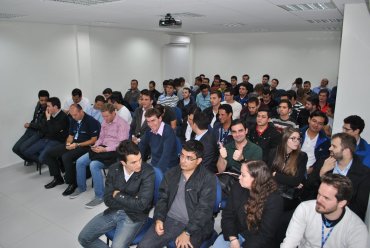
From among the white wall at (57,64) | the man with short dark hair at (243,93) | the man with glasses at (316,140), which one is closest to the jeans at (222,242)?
the man with glasses at (316,140)

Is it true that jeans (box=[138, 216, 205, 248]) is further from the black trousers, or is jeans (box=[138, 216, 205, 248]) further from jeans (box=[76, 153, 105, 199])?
the black trousers

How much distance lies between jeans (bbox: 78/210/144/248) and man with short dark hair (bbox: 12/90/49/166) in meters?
3.34

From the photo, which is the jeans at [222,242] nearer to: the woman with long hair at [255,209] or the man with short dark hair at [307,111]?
the woman with long hair at [255,209]

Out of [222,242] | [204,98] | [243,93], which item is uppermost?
[243,93]

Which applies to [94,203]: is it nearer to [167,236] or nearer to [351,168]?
[167,236]

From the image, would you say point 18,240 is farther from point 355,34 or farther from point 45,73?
point 355,34

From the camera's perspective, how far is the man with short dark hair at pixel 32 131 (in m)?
5.51

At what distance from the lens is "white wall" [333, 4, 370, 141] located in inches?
171

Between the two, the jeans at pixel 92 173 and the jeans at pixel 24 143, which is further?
the jeans at pixel 24 143

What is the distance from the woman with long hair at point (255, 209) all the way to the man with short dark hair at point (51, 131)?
3.87 m

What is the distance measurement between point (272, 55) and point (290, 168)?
26.6ft

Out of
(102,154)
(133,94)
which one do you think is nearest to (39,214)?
(102,154)

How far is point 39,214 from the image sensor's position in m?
4.01

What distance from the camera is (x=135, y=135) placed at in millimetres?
5168
